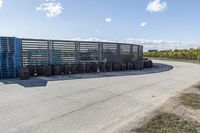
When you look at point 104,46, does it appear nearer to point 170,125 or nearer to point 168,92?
point 168,92

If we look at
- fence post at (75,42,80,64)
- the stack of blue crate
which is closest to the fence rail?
fence post at (75,42,80,64)

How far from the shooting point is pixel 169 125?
17.7 ft

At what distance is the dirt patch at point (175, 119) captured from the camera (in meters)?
5.14

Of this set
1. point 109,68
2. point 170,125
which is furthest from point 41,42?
point 170,125

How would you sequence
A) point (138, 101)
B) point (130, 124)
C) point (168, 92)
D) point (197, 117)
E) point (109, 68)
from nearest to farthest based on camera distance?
point (130, 124) < point (197, 117) < point (138, 101) < point (168, 92) < point (109, 68)

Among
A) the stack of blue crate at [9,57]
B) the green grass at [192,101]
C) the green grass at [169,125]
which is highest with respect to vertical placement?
the stack of blue crate at [9,57]

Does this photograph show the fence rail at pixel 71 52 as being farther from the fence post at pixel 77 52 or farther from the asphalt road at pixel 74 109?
the asphalt road at pixel 74 109

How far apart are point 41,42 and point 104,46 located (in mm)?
6437

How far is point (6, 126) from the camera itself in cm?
515

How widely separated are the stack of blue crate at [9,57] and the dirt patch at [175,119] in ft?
32.1

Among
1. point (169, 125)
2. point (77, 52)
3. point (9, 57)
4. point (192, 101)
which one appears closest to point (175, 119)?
point (169, 125)

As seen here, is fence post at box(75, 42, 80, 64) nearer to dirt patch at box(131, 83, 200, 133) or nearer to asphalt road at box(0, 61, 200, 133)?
asphalt road at box(0, 61, 200, 133)

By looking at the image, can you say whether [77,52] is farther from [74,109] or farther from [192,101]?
[74,109]

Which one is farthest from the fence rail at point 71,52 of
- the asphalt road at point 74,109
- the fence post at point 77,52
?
the asphalt road at point 74,109
